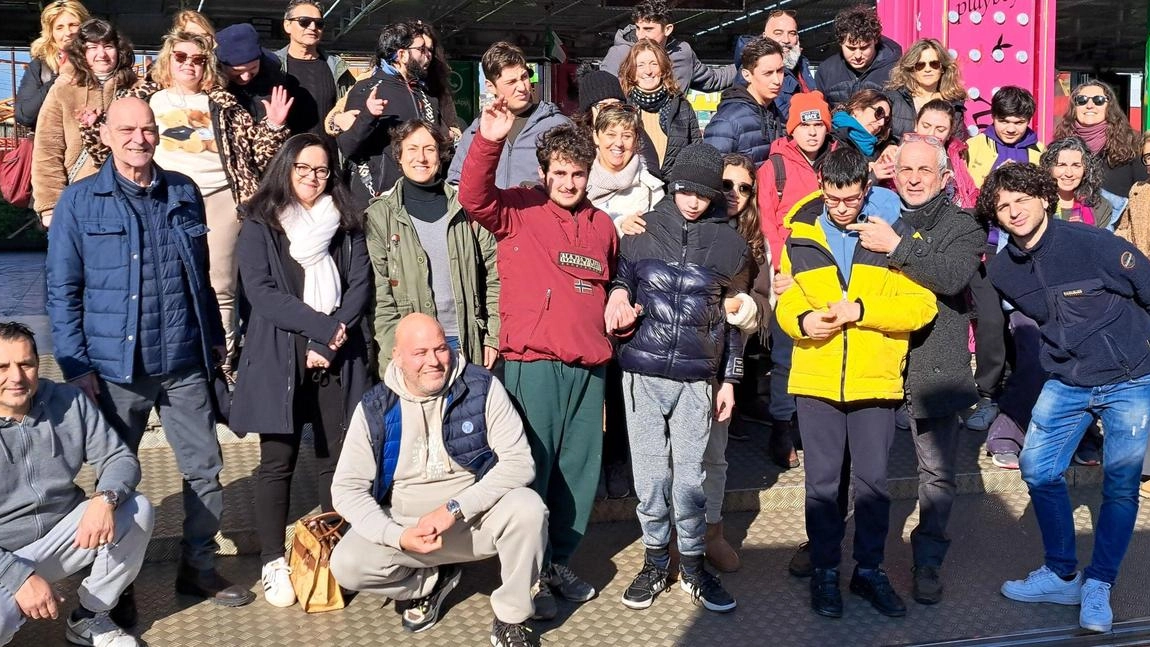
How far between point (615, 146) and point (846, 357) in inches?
54.3

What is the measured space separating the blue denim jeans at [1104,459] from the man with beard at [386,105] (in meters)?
2.90

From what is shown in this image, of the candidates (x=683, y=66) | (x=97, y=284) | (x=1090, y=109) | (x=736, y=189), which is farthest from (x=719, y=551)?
(x=1090, y=109)

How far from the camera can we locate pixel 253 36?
206 inches

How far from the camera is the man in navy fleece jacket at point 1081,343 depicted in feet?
13.1

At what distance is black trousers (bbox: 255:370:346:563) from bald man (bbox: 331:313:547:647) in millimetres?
294

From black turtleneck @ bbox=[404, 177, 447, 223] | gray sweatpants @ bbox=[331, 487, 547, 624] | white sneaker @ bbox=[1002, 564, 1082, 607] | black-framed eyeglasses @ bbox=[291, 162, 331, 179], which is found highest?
black-framed eyeglasses @ bbox=[291, 162, 331, 179]

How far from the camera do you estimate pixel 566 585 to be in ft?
13.8

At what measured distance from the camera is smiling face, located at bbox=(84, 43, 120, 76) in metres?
5.05

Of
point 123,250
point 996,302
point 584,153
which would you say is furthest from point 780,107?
point 123,250

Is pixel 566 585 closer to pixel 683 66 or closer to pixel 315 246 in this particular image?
pixel 315 246

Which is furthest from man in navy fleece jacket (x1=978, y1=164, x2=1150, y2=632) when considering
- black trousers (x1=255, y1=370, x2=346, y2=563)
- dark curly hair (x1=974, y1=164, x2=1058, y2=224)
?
black trousers (x1=255, y1=370, x2=346, y2=563)

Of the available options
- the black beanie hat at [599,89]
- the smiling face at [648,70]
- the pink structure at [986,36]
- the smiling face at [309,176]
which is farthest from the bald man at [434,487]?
the pink structure at [986,36]

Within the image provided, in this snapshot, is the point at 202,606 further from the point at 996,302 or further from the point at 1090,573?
the point at 996,302

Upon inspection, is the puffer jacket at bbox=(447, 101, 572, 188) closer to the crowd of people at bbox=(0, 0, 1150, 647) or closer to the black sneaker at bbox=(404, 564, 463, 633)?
the crowd of people at bbox=(0, 0, 1150, 647)
